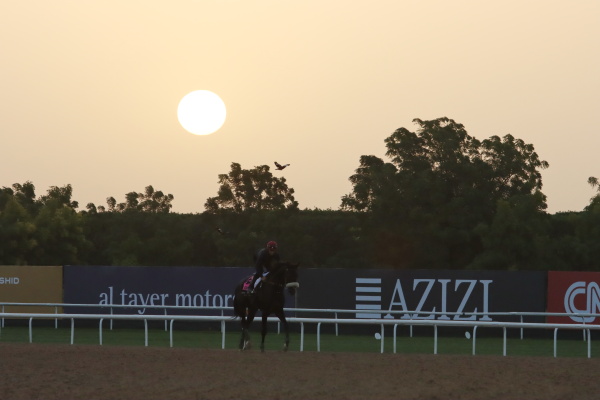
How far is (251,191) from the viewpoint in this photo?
2638 inches

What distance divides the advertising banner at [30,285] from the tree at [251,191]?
40.3m

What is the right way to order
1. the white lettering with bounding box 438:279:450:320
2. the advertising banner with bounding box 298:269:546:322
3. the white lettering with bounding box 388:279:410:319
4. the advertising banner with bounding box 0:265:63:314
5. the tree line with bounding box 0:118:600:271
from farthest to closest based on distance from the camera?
the tree line with bounding box 0:118:600:271
the advertising banner with bounding box 0:265:63:314
the white lettering with bounding box 388:279:410:319
the white lettering with bounding box 438:279:450:320
the advertising banner with bounding box 298:269:546:322

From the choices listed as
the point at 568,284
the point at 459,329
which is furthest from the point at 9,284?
the point at 568,284

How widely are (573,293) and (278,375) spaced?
1180 cm

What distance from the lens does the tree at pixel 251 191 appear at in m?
66.9

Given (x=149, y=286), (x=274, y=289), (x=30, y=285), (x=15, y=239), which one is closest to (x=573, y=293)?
(x=149, y=286)

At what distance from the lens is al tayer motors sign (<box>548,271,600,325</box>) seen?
923 inches

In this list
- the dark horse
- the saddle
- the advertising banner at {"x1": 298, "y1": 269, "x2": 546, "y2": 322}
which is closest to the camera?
the dark horse

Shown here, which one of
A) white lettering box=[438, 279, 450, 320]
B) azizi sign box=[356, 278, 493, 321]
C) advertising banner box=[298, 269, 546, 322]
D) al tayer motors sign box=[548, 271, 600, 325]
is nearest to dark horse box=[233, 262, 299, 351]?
advertising banner box=[298, 269, 546, 322]

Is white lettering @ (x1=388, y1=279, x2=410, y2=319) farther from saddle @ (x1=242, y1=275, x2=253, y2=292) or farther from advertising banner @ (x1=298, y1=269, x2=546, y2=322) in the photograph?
saddle @ (x1=242, y1=275, x2=253, y2=292)

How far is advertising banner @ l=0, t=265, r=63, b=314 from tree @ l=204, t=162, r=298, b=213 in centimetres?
4027

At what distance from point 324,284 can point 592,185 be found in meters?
38.9

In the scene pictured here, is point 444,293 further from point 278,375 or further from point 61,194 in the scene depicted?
point 61,194

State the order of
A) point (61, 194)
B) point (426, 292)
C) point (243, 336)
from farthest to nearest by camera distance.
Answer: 1. point (61, 194)
2. point (426, 292)
3. point (243, 336)
